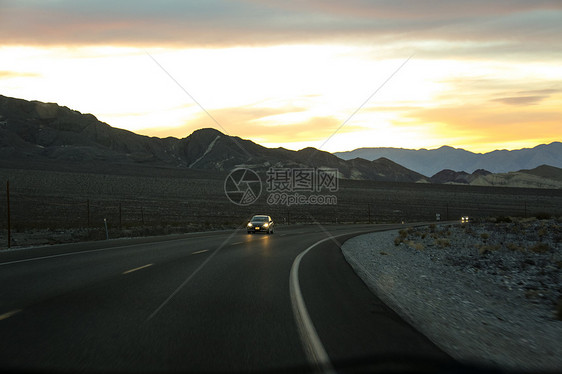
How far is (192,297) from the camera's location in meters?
9.50

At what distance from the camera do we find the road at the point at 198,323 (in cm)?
541

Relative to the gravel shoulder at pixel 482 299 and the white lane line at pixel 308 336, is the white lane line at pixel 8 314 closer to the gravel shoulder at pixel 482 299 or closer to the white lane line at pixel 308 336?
the white lane line at pixel 308 336

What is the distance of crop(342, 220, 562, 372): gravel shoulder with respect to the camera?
6.28 m

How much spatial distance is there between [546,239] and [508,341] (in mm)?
25247

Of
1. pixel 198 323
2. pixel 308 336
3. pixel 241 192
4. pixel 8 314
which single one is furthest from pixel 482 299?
pixel 241 192

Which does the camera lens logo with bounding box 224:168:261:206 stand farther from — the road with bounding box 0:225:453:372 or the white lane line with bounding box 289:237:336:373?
the white lane line with bounding box 289:237:336:373

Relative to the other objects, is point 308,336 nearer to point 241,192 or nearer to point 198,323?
point 198,323

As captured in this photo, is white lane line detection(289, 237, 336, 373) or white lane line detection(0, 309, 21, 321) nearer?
white lane line detection(289, 237, 336, 373)

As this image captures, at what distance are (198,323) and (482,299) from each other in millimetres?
6313

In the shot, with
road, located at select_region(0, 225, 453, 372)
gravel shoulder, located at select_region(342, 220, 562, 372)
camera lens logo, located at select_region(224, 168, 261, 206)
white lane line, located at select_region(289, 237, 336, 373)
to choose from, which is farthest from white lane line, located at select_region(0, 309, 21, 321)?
camera lens logo, located at select_region(224, 168, 261, 206)

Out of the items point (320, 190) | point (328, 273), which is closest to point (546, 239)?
point (328, 273)

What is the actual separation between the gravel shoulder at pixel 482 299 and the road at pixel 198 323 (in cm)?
56

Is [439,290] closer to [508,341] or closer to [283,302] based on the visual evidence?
[283,302]

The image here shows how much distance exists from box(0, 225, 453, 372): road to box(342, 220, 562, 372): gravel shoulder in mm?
559
